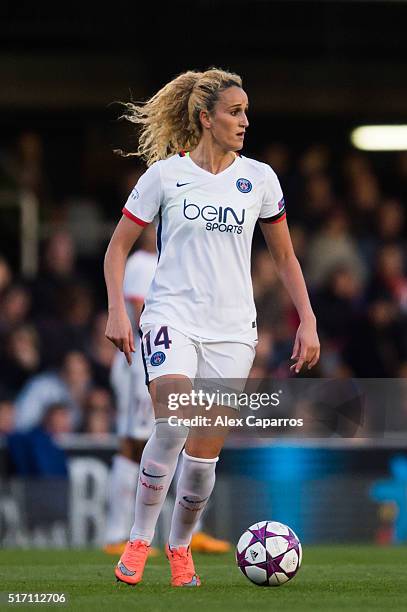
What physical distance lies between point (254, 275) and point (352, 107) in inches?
184

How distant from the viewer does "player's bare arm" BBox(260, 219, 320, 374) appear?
21.3 feet

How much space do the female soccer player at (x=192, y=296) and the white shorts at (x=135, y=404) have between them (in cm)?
281

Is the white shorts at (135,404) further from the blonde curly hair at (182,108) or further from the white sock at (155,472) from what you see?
the white sock at (155,472)

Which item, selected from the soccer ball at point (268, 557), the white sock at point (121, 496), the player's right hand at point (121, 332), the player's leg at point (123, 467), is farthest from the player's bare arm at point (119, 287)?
the white sock at point (121, 496)

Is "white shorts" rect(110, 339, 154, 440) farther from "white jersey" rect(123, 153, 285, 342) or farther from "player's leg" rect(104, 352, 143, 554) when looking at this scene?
"white jersey" rect(123, 153, 285, 342)

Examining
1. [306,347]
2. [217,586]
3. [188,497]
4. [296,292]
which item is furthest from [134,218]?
[217,586]

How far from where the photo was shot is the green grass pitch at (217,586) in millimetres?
5848

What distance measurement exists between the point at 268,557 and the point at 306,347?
2.92 feet

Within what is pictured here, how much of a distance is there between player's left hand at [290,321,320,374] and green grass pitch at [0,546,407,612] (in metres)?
0.95

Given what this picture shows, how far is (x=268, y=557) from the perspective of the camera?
6.48 metres

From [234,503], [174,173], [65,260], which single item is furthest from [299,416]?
[65,260]

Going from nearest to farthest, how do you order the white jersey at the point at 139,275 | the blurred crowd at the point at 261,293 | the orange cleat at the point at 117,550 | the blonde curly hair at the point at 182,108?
the blonde curly hair at the point at 182,108, the white jersey at the point at 139,275, the orange cleat at the point at 117,550, the blurred crowd at the point at 261,293

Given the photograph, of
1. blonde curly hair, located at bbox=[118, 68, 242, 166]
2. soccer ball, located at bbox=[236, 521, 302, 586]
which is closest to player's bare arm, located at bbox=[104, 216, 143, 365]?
blonde curly hair, located at bbox=[118, 68, 242, 166]

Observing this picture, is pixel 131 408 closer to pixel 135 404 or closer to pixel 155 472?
pixel 135 404
